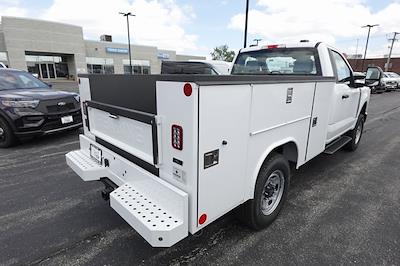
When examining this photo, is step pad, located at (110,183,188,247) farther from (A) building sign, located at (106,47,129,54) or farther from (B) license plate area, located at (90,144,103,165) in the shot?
(A) building sign, located at (106,47,129,54)

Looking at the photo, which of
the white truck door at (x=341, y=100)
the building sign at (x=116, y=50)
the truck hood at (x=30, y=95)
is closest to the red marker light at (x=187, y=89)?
the white truck door at (x=341, y=100)

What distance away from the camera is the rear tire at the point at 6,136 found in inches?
210

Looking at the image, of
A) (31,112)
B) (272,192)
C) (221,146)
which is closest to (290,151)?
(272,192)

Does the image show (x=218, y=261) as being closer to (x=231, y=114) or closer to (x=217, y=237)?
(x=217, y=237)

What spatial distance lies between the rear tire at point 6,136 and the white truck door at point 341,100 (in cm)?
616

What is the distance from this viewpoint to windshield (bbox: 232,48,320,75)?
3.68m

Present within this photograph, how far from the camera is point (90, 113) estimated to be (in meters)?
3.02

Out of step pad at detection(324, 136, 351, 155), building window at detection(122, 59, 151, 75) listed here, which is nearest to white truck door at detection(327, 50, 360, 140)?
step pad at detection(324, 136, 351, 155)

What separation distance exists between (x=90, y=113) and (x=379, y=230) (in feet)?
11.6

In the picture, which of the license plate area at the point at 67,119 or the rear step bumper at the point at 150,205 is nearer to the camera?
the rear step bumper at the point at 150,205

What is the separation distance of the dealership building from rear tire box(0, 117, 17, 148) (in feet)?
82.5

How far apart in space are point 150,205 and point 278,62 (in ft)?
10.0

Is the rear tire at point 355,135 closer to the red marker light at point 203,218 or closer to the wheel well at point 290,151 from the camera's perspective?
the wheel well at point 290,151

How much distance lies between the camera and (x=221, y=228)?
2.77 metres
